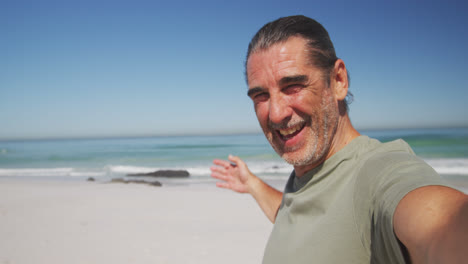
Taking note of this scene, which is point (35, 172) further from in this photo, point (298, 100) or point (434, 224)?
point (434, 224)

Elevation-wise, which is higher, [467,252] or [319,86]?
[319,86]

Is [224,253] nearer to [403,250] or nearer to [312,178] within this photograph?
[312,178]

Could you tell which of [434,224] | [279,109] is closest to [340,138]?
[279,109]

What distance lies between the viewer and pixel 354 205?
1020mm

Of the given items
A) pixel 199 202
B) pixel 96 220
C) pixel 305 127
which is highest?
pixel 305 127

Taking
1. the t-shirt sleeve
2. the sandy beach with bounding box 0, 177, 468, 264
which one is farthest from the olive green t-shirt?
the sandy beach with bounding box 0, 177, 468, 264

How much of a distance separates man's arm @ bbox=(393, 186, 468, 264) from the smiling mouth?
0.72 meters

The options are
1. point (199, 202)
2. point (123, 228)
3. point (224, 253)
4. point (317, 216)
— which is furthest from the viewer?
point (199, 202)

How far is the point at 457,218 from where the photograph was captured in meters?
0.69

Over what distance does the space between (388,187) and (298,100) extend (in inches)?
26.6

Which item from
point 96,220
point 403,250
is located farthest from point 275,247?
point 96,220

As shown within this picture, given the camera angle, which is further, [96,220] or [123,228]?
[96,220]

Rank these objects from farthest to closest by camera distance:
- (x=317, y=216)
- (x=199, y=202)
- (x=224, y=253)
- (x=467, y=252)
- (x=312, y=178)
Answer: (x=199, y=202), (x=224, y=253), (x=312, y=178), (x=317, y=216), (x=467, y=252)

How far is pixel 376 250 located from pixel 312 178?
50 centimetres
